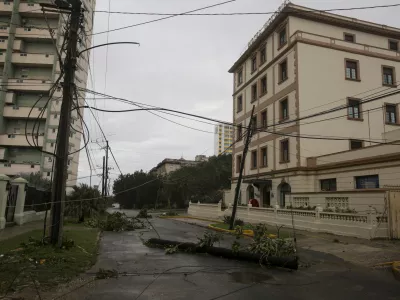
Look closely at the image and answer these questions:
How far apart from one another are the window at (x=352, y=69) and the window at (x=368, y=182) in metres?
10.8

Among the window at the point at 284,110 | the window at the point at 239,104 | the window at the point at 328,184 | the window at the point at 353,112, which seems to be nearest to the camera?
the window at the point at 328,184

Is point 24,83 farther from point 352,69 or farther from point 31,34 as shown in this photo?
point 352,69

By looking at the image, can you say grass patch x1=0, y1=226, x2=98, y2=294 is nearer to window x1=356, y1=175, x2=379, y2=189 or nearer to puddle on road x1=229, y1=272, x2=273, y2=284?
puddle on road x1=229, y1=272, x2=273, y2=284

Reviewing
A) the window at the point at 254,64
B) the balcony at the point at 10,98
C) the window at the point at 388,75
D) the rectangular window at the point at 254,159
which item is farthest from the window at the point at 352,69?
the balcony at the point at 10,98

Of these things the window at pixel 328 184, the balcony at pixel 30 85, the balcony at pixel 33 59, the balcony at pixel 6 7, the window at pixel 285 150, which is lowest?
the window at pixel 328 184

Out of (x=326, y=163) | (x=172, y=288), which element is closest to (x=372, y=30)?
(x=326, y=163)

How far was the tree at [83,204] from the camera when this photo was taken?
22969 millimetres

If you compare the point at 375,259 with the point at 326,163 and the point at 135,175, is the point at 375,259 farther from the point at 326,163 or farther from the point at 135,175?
the point at 135,175

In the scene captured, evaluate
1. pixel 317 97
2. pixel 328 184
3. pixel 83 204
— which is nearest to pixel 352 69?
pixel 317 97

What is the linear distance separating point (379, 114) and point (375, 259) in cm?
2092

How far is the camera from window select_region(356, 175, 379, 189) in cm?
1952

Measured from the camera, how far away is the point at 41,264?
7.82 m

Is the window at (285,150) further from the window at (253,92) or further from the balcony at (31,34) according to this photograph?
the balcony at (31,34)

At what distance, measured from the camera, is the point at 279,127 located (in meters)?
28.0
